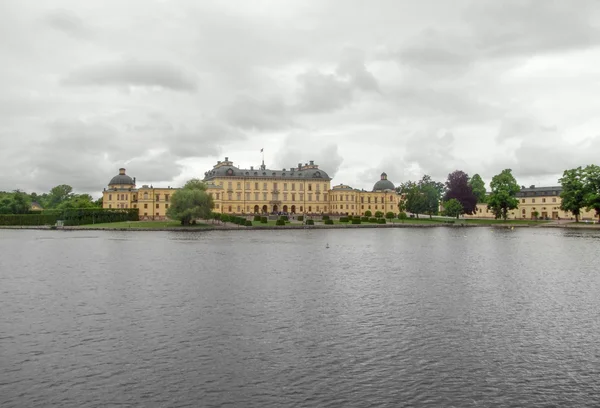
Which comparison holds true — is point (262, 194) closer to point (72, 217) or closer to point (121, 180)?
point (121, 180)

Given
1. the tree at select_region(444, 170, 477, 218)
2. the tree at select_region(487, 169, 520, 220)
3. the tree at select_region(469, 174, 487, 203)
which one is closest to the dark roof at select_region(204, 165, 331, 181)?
the tree at select_region(444, 170, 477, 218)

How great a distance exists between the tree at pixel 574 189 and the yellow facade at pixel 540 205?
149 ft

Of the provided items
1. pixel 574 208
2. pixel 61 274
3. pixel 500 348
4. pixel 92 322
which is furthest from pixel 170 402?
pixel 574 208

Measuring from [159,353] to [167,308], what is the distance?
7.16m

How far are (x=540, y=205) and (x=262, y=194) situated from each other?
307 feet

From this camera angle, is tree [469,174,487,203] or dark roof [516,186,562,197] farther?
dark roof [516,186,562,197]

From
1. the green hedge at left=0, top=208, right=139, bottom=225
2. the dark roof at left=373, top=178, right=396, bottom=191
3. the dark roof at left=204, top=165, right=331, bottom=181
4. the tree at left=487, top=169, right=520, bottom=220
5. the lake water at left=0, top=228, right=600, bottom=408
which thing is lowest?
the lake water at left=0, top=228, right=600, bottom=408

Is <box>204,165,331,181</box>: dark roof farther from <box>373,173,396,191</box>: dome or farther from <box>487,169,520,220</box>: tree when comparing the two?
<box>487,169,520,220</box>: tree

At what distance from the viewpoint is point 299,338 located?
18906mm

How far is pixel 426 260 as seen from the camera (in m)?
45.2

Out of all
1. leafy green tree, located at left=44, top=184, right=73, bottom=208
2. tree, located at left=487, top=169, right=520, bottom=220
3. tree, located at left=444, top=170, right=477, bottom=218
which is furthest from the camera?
leafy green tree, located at left=44, top=184, right=73, bottom=208

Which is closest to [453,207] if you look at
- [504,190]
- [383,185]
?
[504,190]

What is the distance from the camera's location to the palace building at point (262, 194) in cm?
14712

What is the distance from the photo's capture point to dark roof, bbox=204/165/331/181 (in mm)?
151375
